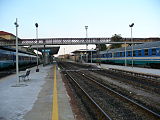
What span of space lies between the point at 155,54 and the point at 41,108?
65.9ft

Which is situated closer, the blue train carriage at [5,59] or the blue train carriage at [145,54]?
the blue train carriage at [145,54]

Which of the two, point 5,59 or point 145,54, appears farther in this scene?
point 5,59

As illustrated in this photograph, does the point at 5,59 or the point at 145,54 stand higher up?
the point at 145,54

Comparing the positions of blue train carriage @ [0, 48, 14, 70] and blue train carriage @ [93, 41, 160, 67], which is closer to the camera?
blue train carriage @ [93, 41, 160, 67]

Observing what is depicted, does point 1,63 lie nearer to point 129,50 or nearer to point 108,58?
point 129,50

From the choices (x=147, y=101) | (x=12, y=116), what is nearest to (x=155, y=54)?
(x=147, y=101)

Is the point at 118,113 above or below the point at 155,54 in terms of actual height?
below

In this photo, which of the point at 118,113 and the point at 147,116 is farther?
the point at 118,113

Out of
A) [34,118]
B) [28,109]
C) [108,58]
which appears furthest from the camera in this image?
[108,58]

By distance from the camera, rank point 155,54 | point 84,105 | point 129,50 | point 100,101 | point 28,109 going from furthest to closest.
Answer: point 129,50, point 155,54, point 100,101, point 84,105, point 28,109

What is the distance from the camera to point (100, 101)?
919 cm

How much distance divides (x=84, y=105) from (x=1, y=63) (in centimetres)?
1945

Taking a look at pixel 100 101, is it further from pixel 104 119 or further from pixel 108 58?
pixel 108 58

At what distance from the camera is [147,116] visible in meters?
6.58
